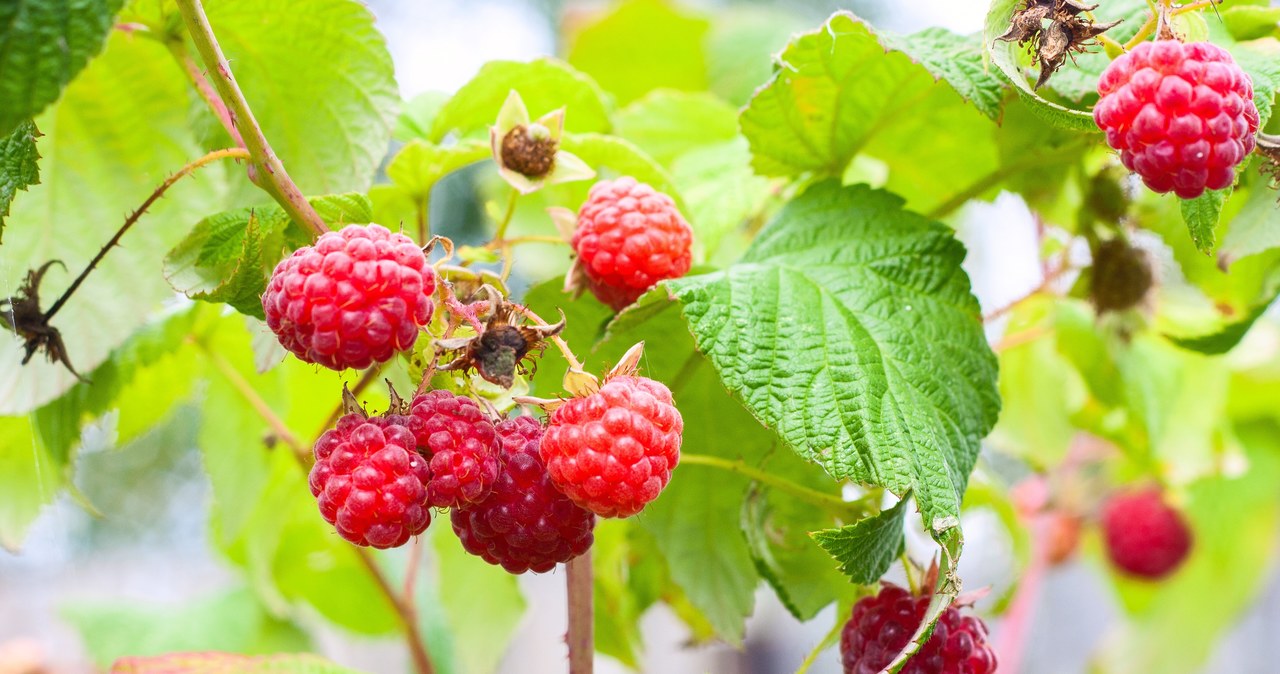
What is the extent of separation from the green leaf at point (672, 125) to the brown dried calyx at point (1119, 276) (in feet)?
1.08

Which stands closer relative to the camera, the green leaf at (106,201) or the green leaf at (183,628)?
the green leaf at (106,201)

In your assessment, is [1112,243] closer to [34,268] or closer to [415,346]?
[415,346]

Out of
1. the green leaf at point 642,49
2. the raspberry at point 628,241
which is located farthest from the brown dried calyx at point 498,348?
the green leaf at point 642,49

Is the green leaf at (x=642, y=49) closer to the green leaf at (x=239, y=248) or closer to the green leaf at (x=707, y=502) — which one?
the green leaf at (x=707, y=502)

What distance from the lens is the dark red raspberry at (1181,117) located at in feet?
1.38

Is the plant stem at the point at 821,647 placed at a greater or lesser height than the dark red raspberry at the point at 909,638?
lesser

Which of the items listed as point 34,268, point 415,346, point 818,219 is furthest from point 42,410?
point 818,219

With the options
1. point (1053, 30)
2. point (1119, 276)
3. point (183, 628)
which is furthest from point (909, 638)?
point (183, 628)

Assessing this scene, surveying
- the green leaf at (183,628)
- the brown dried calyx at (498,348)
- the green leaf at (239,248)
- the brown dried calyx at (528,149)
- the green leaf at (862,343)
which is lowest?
the green leaf at (183,628)

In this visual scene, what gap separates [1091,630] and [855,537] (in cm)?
258

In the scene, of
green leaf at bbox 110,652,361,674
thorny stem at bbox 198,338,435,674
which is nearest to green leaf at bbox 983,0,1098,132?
green leaf at bbox 110,652,361,674

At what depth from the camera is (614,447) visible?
0.42 metres

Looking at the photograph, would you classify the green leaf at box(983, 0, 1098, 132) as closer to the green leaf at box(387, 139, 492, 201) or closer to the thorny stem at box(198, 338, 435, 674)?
the green leaf at box(387, 139, 492, 201)

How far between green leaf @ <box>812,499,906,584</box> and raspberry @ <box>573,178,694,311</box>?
0.16 m
